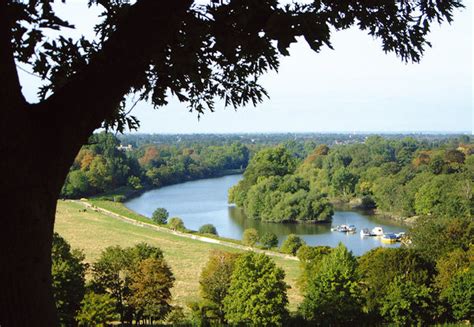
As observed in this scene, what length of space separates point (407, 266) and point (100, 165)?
39.7 metres

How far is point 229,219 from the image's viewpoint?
35969 mm

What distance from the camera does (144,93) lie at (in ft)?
8.97

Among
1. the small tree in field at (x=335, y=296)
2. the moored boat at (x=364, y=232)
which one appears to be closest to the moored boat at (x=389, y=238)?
the moored boat at (x=364, y=232)

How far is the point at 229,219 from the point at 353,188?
48.4 feet

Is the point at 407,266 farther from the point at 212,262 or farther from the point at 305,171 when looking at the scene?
the point at 305,171

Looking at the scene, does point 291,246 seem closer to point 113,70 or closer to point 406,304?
point 406,304

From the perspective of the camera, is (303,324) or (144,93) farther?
Result: (303,324)

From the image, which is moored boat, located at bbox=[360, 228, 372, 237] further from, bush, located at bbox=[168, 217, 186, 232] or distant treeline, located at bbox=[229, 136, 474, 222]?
bush, located at bbox=[168, 217, 186, 232]

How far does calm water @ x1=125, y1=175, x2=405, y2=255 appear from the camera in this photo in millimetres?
27775

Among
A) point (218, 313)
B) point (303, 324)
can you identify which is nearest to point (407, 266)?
point (303, 324)

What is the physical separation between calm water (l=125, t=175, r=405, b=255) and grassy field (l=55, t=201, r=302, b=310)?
4278 mm

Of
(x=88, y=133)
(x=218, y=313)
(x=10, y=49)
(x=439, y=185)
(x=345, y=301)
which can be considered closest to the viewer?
(x=10, y=49)

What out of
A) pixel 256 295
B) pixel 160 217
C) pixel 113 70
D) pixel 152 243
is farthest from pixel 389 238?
pixel 113 70

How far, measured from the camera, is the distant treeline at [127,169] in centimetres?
4609
